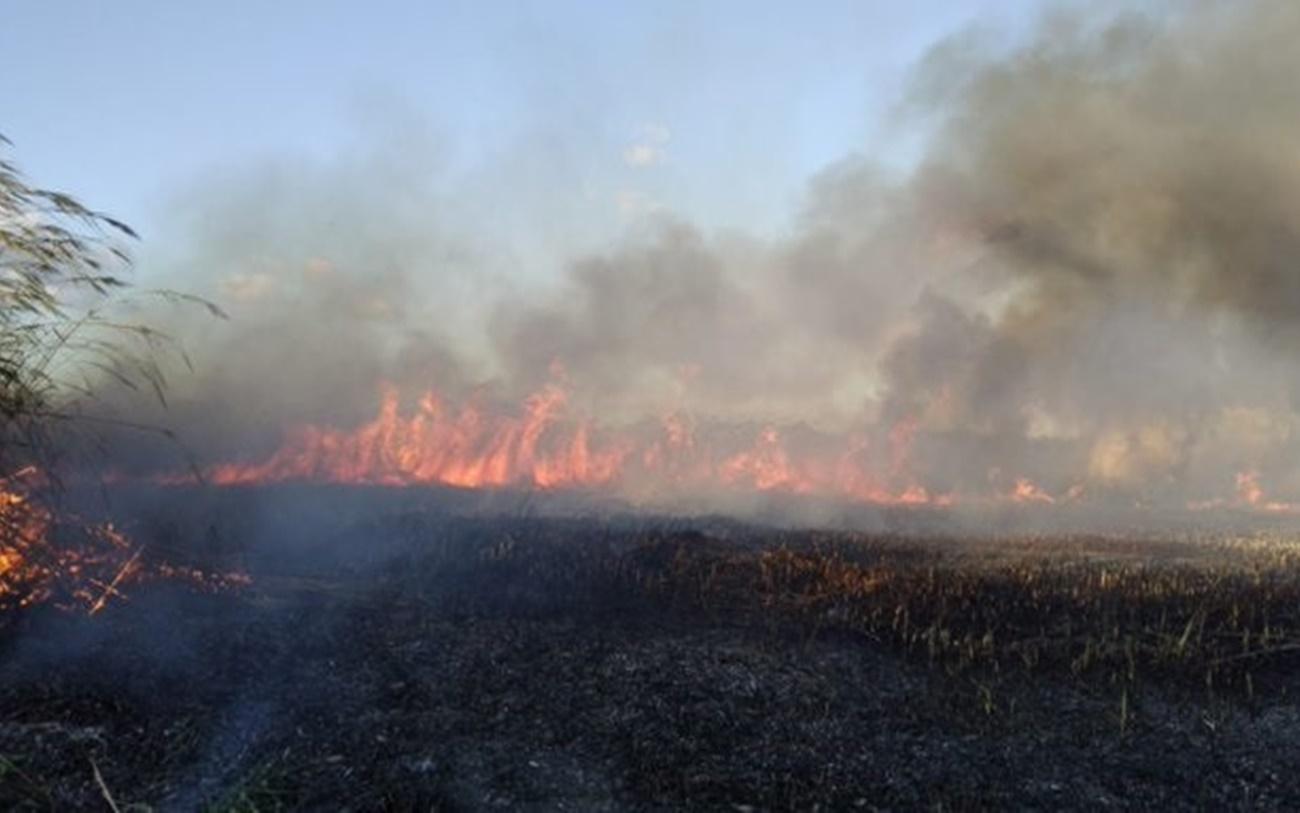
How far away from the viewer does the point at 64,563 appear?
38.9 ft

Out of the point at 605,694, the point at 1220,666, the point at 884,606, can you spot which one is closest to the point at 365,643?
the point at 605,694

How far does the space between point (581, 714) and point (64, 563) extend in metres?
6.85

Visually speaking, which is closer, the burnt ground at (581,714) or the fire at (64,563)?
the burnt ground at (581,714)

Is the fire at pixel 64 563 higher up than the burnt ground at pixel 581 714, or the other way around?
the fire at pixel 64 563

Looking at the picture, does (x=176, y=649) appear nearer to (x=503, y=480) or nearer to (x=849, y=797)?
(x=849, y=797)

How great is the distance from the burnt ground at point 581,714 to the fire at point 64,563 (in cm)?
31

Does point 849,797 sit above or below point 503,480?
below

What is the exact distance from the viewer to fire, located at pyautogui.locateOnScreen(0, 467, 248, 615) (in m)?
10.9

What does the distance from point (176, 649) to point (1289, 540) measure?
30933 millimetres

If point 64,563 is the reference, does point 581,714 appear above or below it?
below

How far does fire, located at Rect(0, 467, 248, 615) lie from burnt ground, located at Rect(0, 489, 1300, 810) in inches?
12.0

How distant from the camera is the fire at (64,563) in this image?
10.9 m

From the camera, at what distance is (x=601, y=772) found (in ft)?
29.9

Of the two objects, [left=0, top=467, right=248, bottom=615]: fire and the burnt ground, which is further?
[left=0, top=467, right=248, bottom=615]: fire
